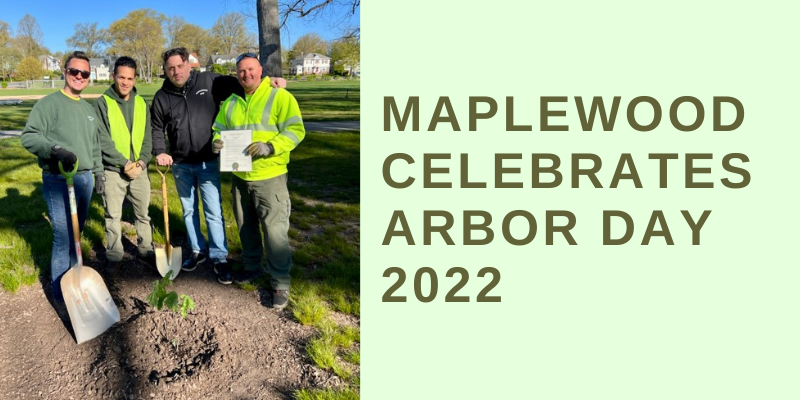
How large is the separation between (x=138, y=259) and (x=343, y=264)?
185 cm

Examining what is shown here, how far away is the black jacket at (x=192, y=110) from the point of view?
3715 mm

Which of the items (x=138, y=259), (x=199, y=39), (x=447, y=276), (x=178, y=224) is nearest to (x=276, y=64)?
(x=178, y=224)

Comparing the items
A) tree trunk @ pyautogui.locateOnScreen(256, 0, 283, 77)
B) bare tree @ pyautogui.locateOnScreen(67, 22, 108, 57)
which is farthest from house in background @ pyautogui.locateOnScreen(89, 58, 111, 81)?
tree trunk @ pyautogui.locateOnScreen(256, 0, 283, 77)

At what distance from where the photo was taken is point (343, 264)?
4.33 meters

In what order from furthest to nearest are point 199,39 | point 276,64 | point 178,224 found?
point 199,39
point 276,64
point 178,224

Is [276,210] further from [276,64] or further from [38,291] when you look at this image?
[276,64]

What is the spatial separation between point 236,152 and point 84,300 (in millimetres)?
1385

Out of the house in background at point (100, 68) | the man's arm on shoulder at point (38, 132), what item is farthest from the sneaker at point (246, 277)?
the house in background at point (100, 68)

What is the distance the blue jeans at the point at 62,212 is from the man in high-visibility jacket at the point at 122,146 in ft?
0.84

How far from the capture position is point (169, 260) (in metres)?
4.06

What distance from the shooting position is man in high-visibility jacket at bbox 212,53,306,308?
3.32 metres

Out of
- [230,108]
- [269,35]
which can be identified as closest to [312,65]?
[269,35]

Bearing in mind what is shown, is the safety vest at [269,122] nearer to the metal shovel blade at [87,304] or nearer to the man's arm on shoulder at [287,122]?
the man's arm on shoulder at [287,122]

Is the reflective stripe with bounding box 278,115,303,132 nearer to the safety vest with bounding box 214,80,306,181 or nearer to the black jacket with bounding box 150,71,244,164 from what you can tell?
the safety vest with bounding box 214,80,306,181
